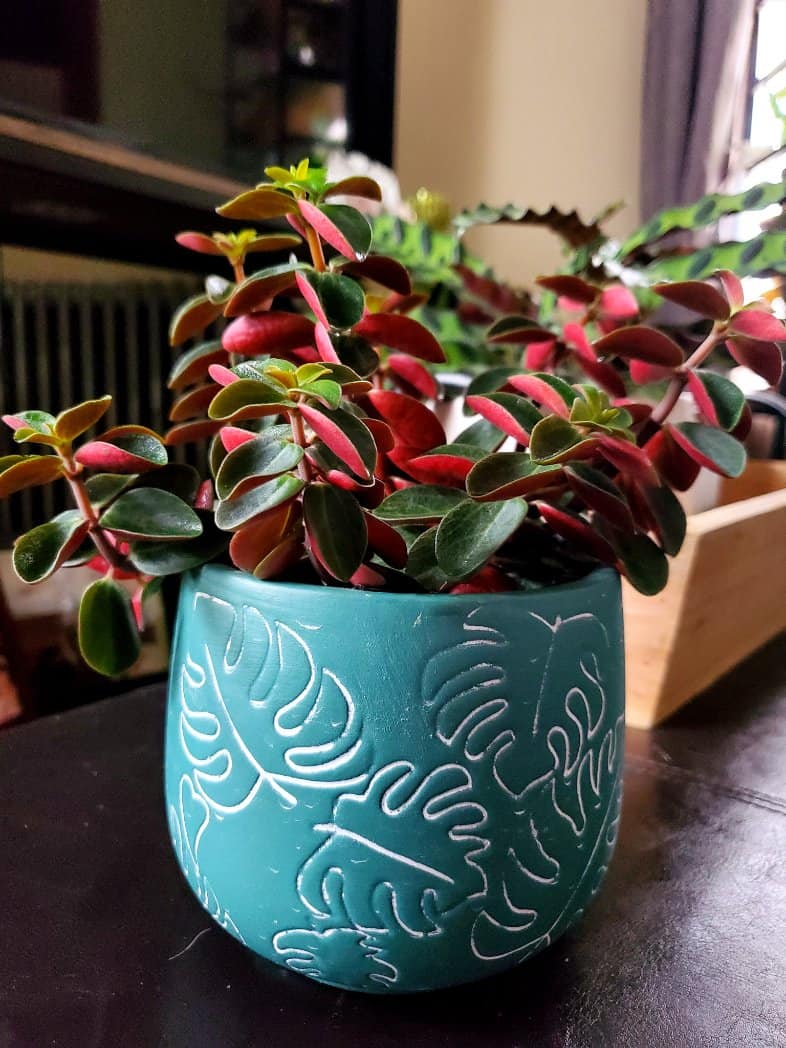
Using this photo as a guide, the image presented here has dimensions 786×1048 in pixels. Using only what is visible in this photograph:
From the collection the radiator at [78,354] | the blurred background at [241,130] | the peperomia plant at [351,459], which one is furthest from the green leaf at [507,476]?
the radiator at [78,354]

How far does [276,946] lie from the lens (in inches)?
12.1

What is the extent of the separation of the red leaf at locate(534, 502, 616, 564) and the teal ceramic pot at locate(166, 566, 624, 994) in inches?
0.8

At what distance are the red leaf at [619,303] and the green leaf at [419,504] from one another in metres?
0.16

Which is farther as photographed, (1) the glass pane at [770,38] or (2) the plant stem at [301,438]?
(1) the glass pane at [770,38]

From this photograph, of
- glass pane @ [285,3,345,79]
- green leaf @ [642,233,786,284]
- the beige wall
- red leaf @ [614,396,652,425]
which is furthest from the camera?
the beige wall

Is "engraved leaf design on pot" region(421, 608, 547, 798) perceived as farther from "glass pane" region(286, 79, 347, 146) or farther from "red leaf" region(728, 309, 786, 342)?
"glass pane" region(286, 79, 347, 146)

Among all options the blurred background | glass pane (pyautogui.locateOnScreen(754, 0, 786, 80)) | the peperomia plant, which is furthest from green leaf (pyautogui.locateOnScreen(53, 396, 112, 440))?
glass pane (pyautogui.locateOnScreen(754, 0, 786, 80))

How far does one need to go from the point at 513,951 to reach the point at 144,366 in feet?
2.71

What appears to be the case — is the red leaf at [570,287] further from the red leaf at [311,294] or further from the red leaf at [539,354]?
the red leaf at [311,294]

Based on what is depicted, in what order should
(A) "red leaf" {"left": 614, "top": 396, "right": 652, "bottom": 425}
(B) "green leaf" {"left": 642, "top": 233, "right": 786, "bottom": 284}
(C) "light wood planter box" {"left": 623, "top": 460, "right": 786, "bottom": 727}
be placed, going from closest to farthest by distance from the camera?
(A) "red leaf" {"left": 614, "top": 396, "right": 652, "bottom": 425} < (B) "green leaf" {"left": 642, "top": 233, "right": 786, "bottom": 284} < (C) "light wood planter box" {"left": 623, "top": 460, "right": 786, "bottom": 727}

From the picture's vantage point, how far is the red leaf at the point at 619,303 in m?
0.40

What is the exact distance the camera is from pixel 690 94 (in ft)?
5.72

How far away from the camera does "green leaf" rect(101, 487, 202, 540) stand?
0.29 meters

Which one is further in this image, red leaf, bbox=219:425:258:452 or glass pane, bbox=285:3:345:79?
glass pane, bbox=285:3:345:79
